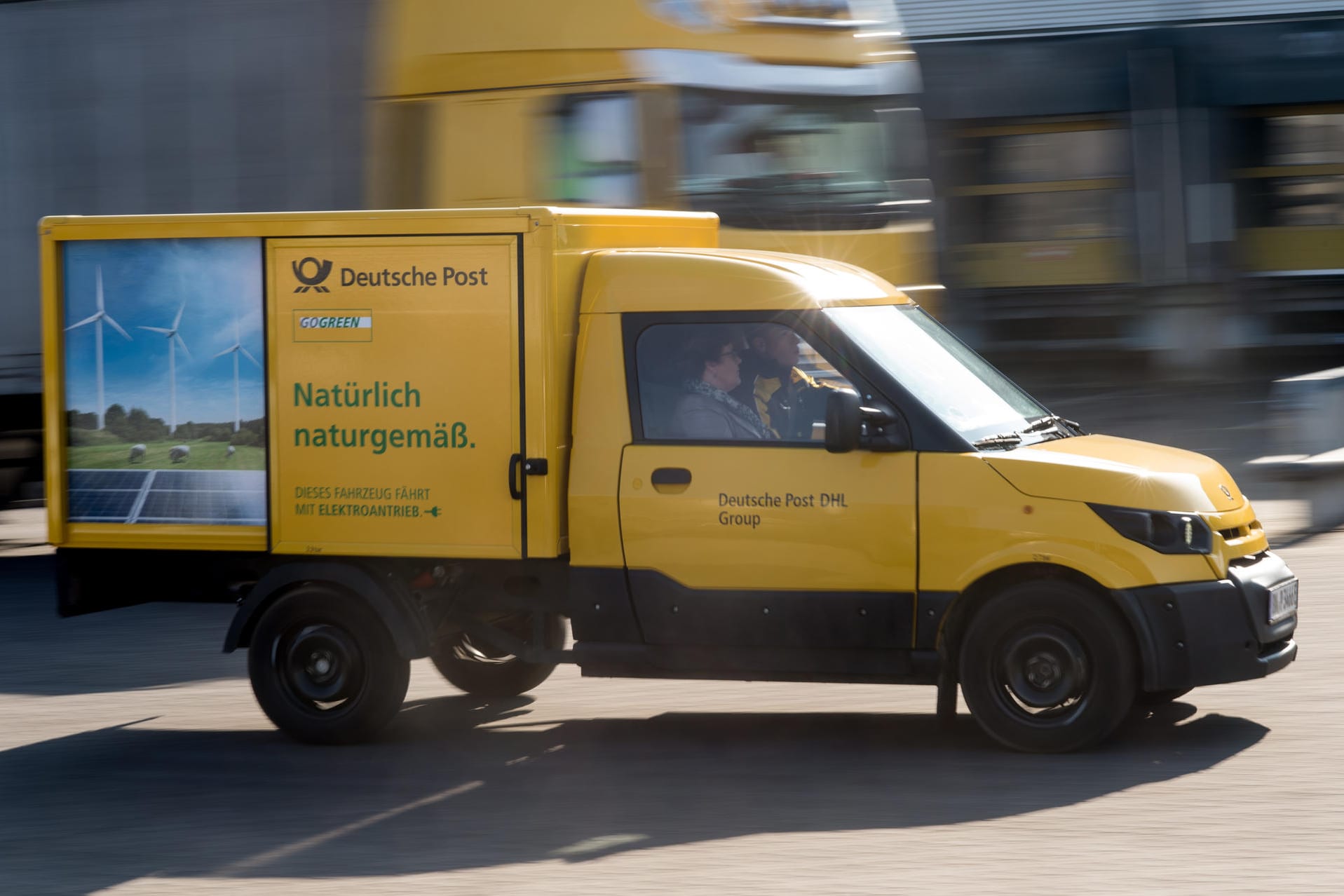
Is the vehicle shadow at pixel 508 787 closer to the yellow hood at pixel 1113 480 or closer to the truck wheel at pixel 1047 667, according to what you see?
the truck wheel at pixel 1047 667

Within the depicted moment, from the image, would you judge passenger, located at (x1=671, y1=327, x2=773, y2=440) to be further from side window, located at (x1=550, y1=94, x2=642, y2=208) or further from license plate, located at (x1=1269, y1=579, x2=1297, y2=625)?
side window, located at (x1=550, y1=94, x2=642, y2=208)

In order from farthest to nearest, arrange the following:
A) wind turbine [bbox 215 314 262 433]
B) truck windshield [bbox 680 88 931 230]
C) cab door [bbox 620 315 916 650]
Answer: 1. truck windshield [bbox 680 88 931 230]
2. wind turbine [bbox 215 314 262 433]
3. cab door [bbox 620 315 916 650]

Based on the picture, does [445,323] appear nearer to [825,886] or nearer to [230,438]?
[230,438]

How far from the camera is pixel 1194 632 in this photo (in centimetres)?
655

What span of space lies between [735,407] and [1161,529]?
1686 millimetres

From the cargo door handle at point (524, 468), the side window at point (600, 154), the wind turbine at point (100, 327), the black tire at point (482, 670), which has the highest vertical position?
the side window at point (600, 154)

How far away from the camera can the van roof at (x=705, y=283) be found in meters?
7.04

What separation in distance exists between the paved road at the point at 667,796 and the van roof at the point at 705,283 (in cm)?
179

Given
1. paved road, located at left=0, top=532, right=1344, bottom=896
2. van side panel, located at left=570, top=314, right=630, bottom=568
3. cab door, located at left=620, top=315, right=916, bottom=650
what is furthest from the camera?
van side panel, located at left=570, top=314, right=630, bottom=568

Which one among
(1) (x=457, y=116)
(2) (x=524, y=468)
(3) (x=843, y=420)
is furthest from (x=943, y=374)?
(1) (x=457, y=116)

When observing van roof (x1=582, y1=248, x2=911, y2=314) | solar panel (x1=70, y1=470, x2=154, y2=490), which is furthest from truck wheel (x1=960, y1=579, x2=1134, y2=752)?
solar panel (x1=70, y1=470, x2=154, y2=490)

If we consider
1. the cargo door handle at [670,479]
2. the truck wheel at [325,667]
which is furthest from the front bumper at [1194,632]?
the truck wheel at [325,667]

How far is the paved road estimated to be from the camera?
18.0ft

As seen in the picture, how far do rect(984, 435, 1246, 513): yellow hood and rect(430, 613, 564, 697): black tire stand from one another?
2621mm
